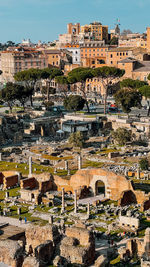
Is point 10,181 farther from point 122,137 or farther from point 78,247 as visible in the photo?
point 122,137

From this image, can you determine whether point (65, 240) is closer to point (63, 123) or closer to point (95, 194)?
point (95, 194)

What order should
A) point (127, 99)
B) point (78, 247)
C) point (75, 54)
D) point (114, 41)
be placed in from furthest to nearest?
1. point (114, 41)
2. point (75, 54)
3. point (127, 99)
4. point (78, 247)

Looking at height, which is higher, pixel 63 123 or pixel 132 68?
pixel 132 68

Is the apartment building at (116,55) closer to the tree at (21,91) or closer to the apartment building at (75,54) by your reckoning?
the apartment building at (75,54)

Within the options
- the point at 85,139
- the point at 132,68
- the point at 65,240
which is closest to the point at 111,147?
the point at 85,139

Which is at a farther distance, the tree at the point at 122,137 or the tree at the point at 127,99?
the tree at the point at 127,99

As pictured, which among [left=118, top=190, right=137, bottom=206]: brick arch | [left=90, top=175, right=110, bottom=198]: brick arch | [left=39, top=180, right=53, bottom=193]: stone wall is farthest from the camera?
[left=39, top=180, right=53, bottom=193]: stone wall

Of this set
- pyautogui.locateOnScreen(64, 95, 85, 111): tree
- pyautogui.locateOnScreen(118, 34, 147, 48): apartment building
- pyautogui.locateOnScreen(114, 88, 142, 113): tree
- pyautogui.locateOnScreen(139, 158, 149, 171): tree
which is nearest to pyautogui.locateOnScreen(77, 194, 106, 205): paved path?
pyautogui.locateOnScreen(139, 158, 149, 171): tree

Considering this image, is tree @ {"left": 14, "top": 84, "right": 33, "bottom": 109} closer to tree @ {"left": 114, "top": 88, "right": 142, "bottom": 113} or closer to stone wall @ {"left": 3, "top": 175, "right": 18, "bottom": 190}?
tree @ {"left": 114, "top": 88, "right": 142, "bottom": 113}

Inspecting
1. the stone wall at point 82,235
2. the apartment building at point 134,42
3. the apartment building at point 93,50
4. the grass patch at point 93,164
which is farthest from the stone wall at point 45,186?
the apartment building at point 134,42

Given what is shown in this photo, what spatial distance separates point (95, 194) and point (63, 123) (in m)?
30.5

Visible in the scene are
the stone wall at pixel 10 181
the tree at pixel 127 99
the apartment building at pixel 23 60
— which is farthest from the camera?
the apartment building at pixel 23 60

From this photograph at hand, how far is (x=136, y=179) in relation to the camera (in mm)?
39438

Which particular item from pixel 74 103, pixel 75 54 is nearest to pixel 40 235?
pixel 74 103
